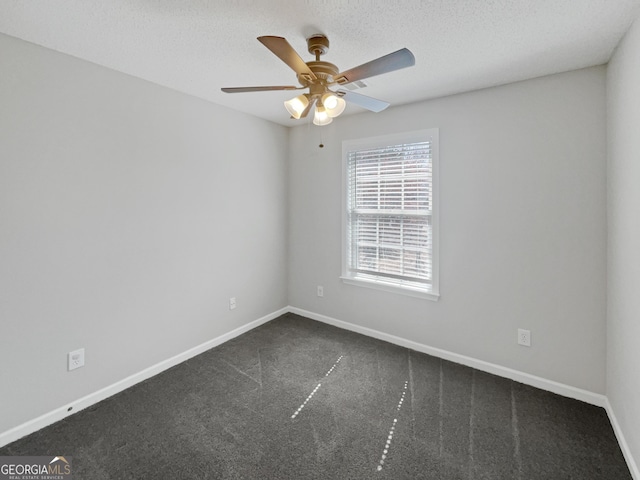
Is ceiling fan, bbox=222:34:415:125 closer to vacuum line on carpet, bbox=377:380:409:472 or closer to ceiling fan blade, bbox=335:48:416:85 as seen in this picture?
ceiling fan blade, bbox=335:48:416:85

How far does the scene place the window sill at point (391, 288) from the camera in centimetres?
293

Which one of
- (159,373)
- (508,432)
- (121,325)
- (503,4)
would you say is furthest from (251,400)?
(503,4)

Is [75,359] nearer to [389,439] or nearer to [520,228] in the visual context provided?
[389,439]

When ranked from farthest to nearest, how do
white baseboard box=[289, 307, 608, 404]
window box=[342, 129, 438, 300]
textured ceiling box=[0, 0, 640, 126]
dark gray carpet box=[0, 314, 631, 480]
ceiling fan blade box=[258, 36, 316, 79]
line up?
1. window box=[342, 129, 438, 300]
2. white baseboard box=[289, 307, 608, 404]
3. dark gray carpet box=[0, 314, 631, 480]
4. textured ceiling box=[0, 0, 640, 126]
5. ceiling fan blade box=[258, 36, 316, 79]

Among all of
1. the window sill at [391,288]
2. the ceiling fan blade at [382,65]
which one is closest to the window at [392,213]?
the window sill at [391,288]

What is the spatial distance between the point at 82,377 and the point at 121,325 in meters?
0.40

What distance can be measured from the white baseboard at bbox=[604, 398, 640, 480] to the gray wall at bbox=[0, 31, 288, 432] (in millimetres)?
3144

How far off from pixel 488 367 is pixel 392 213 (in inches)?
64.4

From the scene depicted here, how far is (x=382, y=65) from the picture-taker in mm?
1495

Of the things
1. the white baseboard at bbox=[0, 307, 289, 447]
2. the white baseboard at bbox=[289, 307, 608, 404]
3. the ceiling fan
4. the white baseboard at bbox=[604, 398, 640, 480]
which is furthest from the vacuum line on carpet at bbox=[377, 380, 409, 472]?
the ceiling fan

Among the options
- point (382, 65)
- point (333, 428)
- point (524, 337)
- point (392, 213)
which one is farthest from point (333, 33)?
point (524, 337)

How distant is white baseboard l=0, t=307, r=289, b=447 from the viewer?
1.90 m

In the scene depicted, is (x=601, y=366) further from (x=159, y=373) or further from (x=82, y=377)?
(x=82, y=377)

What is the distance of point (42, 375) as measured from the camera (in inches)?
79.0
